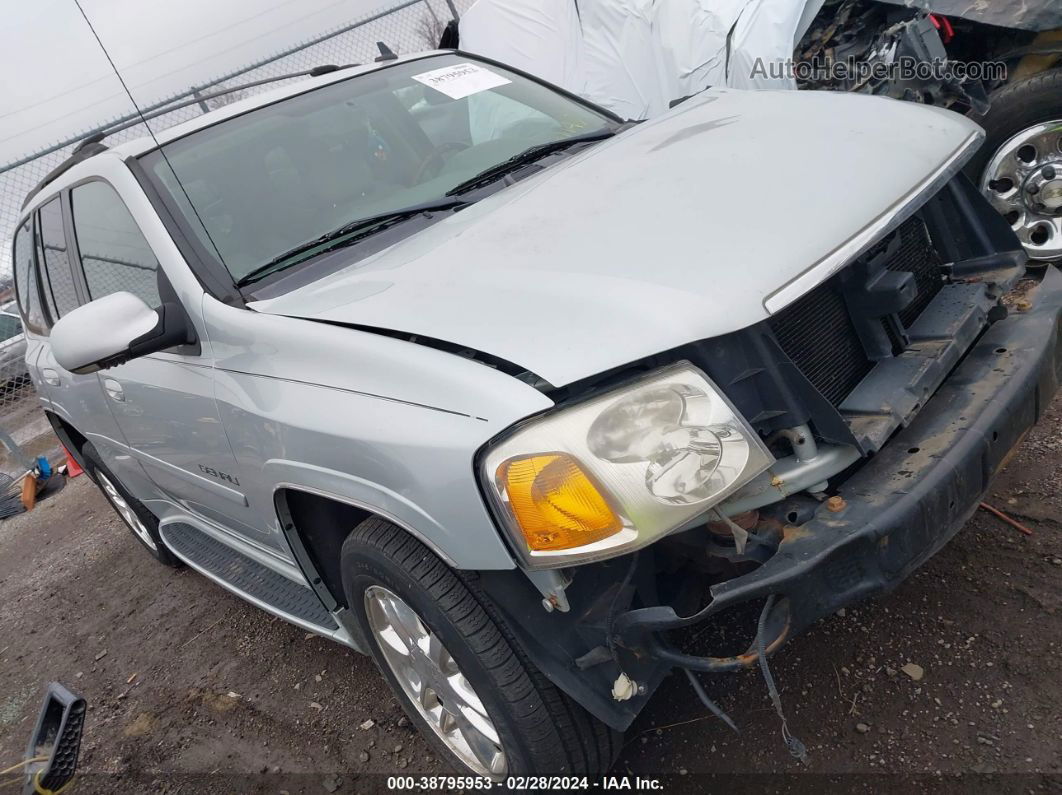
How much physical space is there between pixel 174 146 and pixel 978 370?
2548 millimetres

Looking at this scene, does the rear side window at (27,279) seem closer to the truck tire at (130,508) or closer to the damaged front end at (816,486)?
the truck tire at (130,508)

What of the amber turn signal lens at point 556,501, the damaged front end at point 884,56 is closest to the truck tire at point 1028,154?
the damaged front end at point 884,56

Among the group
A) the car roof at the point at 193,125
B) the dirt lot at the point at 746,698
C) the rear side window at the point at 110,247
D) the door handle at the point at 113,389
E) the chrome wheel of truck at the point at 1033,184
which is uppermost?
the car roof at the point at 193,125

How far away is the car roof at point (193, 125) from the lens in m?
2.72

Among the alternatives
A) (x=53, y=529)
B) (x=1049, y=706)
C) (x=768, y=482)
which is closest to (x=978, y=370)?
(x=768, y=482)

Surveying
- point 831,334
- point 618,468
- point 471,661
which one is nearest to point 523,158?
point 831,334

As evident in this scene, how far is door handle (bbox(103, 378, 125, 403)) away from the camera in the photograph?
283cm

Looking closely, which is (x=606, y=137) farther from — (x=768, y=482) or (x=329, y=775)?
(x=329, y=775)

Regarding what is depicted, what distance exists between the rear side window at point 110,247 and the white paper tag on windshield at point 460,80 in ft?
4.09

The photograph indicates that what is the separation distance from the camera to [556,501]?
4.87ft

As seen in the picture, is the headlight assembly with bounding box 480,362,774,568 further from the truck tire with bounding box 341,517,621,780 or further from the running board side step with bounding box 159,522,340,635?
the running board side step with bounding box 159,522,340,635

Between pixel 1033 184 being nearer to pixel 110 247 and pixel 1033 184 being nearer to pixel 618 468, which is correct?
pixel 618 468

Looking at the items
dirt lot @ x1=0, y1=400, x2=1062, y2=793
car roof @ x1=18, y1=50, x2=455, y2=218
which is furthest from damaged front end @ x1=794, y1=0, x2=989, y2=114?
car roof @ x1=18, y1=50, x2=455, y2=218

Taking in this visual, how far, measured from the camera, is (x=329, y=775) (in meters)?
2.48
